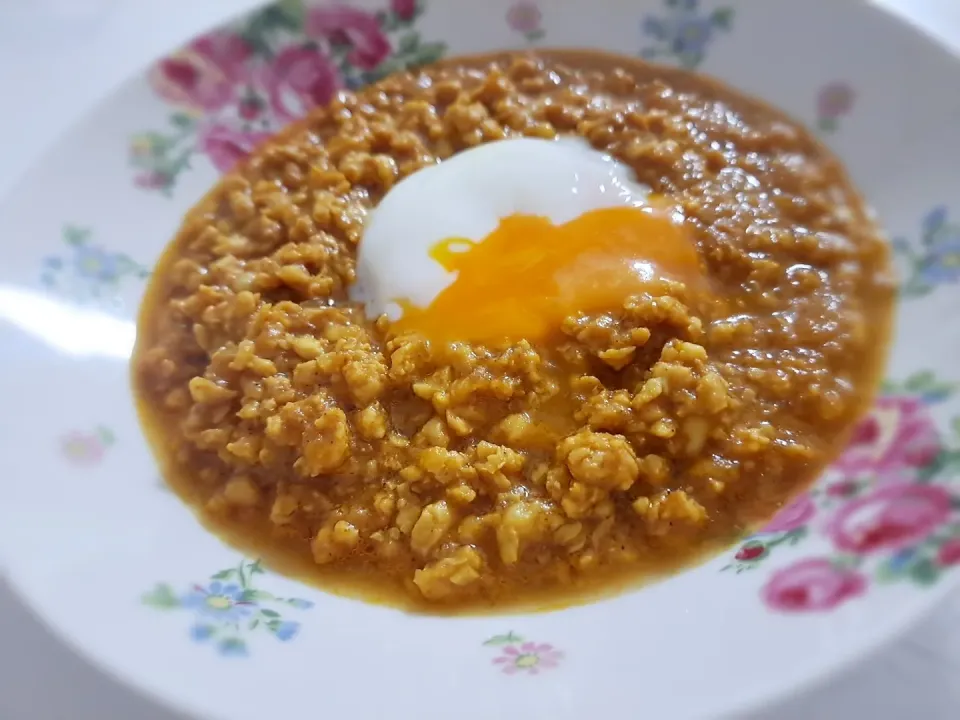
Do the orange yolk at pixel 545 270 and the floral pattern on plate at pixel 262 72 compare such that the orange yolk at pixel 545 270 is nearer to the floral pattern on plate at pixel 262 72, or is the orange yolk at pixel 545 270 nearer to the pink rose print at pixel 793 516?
Result: the pink rose print at pixel 793 516

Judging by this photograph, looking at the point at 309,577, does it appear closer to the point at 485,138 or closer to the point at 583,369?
the point at 583,369

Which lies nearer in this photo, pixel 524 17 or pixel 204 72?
pixel 204 72

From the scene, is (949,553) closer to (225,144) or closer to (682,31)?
(682,31)

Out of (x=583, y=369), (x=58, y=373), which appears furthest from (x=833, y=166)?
(x=58, y=373)

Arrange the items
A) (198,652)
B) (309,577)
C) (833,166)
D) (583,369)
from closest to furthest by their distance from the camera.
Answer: (198,652) < (309,577) < (583,369) < (833,166)

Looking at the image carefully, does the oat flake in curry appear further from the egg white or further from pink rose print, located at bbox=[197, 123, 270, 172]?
pink rose print, located at bbox=[197, 123, 270, 172]

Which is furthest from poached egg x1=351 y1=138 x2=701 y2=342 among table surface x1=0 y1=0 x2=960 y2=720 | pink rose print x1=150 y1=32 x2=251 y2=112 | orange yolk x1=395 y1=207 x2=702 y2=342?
table surface x1=0 y1=0 x2=960 y2=720

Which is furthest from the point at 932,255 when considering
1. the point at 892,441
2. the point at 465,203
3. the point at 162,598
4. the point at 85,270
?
the point at 85,270
